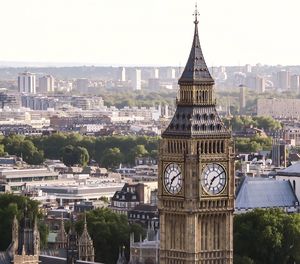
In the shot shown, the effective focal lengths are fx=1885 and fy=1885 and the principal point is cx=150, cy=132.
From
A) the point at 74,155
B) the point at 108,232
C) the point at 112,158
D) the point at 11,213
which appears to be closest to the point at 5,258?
the point at 108,232

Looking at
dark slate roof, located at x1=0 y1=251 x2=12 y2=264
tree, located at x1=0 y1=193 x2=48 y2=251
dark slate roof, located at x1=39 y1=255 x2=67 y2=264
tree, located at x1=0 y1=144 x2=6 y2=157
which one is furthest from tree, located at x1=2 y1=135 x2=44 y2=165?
dark slate roof, located at x1=0 y1=251 x2=12 y2=264

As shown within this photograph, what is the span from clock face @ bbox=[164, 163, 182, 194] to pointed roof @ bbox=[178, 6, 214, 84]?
259 cm

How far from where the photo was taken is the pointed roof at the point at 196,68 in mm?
54938

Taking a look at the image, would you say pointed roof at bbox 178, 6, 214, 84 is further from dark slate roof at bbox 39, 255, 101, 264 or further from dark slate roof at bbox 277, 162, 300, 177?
dark slate roof at bbox 277, 162, 300, 177

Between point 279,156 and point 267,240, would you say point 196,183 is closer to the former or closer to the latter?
point 267,240

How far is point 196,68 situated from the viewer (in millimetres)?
55344

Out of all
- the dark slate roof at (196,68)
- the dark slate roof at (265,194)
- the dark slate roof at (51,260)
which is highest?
the dark slate roof at (196,68)

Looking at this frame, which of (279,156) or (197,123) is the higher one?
(197,123)

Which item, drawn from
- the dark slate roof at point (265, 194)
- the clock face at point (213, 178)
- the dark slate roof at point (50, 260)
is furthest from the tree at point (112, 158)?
the clock face at point (213, 178)

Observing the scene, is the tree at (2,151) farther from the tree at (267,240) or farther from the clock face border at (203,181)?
the clock face border at (203,181)

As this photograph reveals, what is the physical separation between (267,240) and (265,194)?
18.4 m

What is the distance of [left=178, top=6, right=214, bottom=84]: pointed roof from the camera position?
54.9m

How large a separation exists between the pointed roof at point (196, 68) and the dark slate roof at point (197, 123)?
83 cm

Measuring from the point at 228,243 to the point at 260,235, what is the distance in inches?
1023
